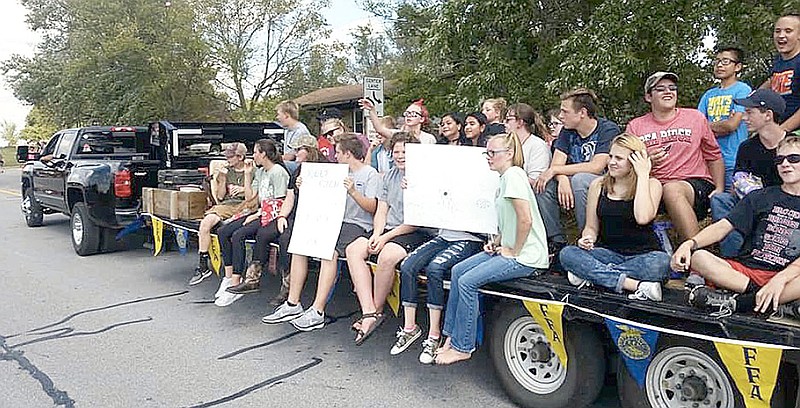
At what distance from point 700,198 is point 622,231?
0.71 metres

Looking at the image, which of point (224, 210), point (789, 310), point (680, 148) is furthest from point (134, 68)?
point (789, 310)

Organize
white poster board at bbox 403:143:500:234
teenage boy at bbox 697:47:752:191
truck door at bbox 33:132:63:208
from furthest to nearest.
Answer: truck door at bbox 33:132:63:208 < teenage boy at bbox 697:47:752:191 < white poster board at bbox 403:143:500:234

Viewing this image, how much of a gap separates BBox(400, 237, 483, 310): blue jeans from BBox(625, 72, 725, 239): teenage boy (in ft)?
4.59

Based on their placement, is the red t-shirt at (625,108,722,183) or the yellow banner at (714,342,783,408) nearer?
the yellow banner at (714,342,783,408)

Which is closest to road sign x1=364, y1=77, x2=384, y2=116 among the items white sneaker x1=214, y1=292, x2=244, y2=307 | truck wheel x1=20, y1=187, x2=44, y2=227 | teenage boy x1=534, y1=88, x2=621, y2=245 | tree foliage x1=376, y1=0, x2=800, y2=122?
tree foliage x1=376, y1=0, x2=800, y2=122

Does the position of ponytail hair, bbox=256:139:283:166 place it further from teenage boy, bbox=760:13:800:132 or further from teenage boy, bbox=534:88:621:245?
teenage boy, bbox=760:13:800:132

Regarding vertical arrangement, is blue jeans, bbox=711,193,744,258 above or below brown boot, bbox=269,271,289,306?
above

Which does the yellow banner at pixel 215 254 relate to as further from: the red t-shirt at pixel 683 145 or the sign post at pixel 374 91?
the red t-shirt at pixel 683 145

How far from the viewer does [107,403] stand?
14.8 ft

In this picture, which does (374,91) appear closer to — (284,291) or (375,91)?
(375,91)

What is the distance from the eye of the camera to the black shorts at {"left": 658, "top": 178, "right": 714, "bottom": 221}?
445cm

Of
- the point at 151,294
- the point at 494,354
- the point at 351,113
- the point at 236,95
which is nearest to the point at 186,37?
the point at 236,95

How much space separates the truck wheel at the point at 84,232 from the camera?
9688 millimetres

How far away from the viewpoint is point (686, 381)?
357cm
